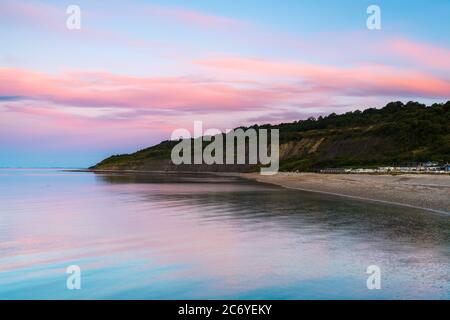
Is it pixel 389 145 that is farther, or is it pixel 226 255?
pixel 389 145

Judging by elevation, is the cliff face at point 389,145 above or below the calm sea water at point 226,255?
above

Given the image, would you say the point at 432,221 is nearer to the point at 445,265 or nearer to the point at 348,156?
the point at 445,265

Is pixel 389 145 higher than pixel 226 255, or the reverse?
pixel 389 145

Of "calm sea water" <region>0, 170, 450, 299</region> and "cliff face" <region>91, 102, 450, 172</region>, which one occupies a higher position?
"cliff face" <region>91, 102, 450, 172</region>

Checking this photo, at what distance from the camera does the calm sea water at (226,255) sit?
1448 cm

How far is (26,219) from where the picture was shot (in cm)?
3206

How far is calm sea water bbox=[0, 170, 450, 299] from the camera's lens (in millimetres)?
14482

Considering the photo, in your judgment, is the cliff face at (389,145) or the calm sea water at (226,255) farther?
the cliff face at (389,145)

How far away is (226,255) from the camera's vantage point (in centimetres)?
1973

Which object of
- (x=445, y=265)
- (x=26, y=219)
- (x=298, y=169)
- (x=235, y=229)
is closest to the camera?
(x=445, y=265)

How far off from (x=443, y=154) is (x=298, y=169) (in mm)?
45395

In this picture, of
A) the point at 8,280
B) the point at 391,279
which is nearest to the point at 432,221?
the point at 391,279

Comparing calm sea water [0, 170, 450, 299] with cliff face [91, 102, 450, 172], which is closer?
calm sea water [0, 170, 450, 299]
